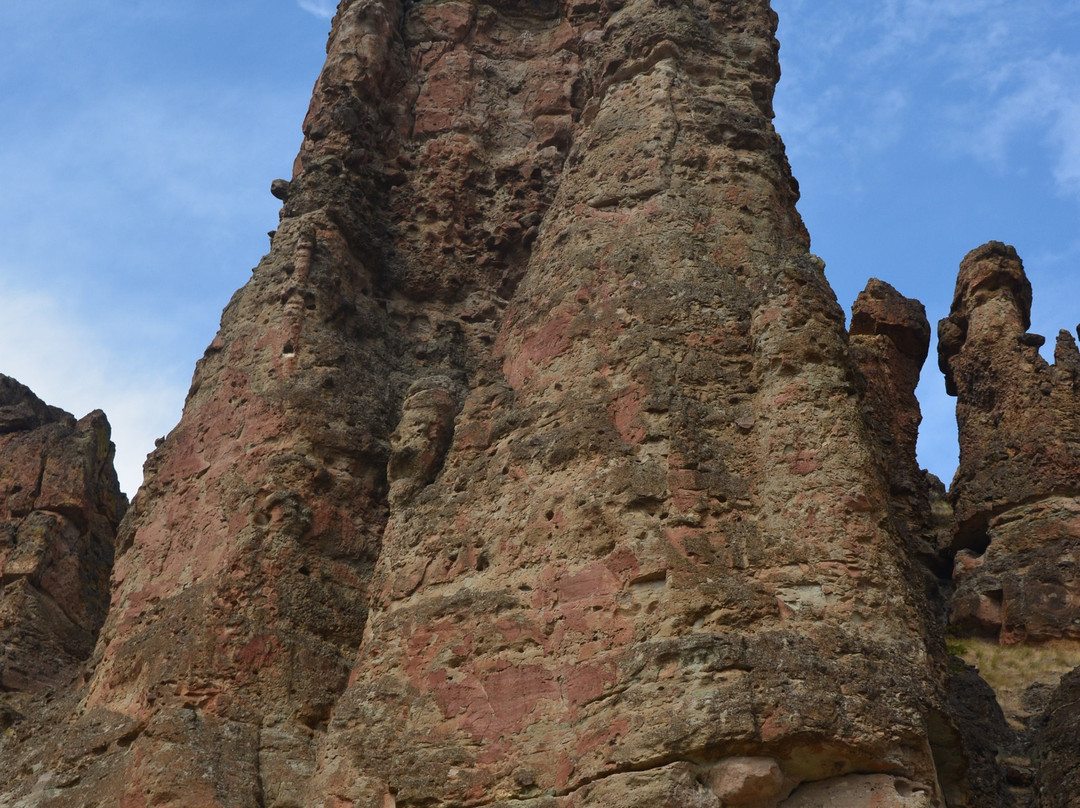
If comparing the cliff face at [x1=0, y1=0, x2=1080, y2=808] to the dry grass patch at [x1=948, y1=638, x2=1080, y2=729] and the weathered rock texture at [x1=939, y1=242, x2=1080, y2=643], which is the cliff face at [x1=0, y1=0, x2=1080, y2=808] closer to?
the dry grass patch at [x1=948, y1=638, x2=1080, y2=729]

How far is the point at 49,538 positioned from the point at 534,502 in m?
11.1

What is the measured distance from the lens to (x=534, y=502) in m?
12.6

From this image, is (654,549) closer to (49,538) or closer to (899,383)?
(49,538)

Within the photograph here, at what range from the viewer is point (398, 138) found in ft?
62.7

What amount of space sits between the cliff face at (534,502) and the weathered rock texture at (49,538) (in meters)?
4.35

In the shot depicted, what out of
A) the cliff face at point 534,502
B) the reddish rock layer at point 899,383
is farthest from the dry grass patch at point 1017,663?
the cliff face at point 534,502

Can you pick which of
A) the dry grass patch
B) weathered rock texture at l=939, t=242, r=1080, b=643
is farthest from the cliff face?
weathered rock texture at l=939, t=242, r=1080, b=643

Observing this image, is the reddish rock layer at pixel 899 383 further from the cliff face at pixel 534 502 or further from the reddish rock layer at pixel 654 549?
the reddish rock layer at pixel 654 549

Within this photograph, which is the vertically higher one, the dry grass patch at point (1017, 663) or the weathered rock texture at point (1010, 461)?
the weathered rock texture at point (1010, 461)

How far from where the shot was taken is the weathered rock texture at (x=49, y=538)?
63.2 ft

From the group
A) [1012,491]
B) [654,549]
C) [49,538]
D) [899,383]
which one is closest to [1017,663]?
[1012,491]

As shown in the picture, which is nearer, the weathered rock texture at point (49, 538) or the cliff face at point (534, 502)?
the cliff face at point (534, 502)

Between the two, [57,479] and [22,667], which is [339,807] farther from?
[57,479]

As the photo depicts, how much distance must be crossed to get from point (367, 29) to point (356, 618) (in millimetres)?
9348
